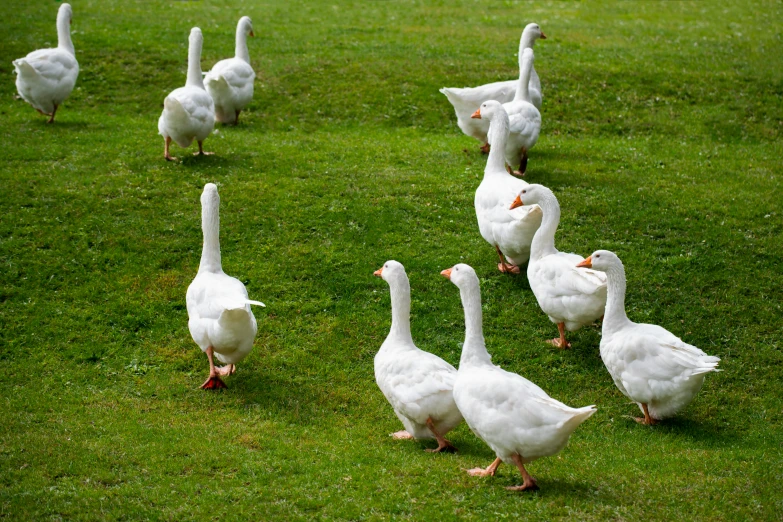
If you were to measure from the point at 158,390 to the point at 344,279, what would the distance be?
3.36 m

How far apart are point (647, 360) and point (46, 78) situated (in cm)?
1338

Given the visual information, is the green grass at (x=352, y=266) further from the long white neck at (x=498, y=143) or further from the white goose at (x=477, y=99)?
the long white neck at (x=498, y=143)

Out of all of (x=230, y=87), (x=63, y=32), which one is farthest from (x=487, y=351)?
(x=63, y=32)

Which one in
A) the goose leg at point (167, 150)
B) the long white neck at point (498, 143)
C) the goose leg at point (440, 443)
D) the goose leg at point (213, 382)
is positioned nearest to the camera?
the goose leg at point (440, 443)

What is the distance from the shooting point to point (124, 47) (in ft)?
68.2

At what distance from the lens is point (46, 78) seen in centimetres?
1639

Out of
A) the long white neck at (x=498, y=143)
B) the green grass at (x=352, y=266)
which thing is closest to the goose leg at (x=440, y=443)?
the green grass at (x=352, y=266)

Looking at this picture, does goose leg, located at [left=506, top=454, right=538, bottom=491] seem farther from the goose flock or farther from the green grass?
the green grass

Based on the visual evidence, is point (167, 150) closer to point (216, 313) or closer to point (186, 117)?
point (186, 117)


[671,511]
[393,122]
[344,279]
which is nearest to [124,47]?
[393,122]

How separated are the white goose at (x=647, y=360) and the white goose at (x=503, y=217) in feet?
6.38

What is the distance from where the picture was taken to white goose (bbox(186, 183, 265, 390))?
8789mm

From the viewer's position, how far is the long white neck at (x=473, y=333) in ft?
25.1

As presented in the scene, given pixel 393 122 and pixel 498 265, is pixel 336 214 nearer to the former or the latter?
pixel 498 265
